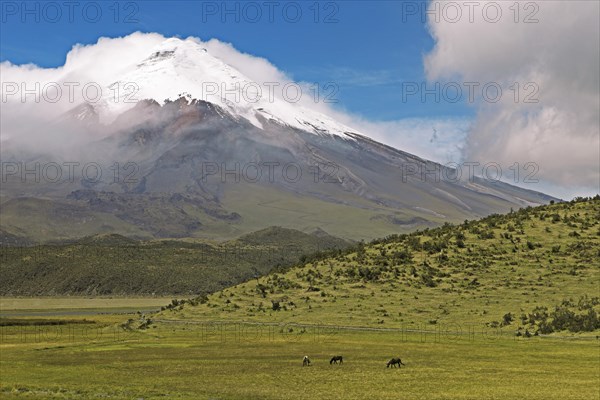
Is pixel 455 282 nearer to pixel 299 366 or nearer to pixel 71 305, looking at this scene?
pixel 299 366

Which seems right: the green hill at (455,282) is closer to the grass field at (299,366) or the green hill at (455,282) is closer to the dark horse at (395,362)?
the grass field at (299,366)

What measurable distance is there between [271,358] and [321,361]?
466 cm

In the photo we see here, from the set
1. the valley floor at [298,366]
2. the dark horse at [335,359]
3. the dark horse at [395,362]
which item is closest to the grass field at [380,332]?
the valley floor at [298,366]

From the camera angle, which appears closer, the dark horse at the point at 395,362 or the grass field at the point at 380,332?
the grass field at the point at 380,332

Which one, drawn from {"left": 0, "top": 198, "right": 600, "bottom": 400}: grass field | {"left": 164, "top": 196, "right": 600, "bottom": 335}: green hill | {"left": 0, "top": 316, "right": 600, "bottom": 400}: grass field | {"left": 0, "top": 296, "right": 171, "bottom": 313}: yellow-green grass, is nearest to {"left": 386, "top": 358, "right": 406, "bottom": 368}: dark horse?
{"left": 0, "top": 316, "right": 600, "bottom": 400}: grass field

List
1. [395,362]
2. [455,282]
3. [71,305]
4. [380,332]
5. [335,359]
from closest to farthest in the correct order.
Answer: [395,362], [335,359], [380,332], [455,282], [71,305]

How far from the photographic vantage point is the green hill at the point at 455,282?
75062 mm

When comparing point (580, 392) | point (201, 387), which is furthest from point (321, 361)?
point (580, 392)

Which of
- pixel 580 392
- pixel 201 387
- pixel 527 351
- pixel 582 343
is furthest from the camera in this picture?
pixel 582 343

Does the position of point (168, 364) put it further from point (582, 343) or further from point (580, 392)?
point (582, 343)

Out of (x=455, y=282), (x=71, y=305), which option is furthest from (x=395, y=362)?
(x=71, y=305)

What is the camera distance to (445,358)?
172 feet

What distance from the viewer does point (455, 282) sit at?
278 feet

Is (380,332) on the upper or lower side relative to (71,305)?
lower
